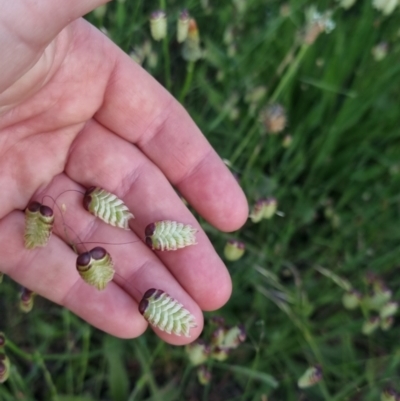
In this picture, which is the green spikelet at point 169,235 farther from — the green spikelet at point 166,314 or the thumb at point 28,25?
the thumb at point 28,25

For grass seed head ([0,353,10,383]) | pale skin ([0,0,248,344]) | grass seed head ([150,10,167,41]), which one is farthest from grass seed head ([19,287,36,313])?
grass seed head ([150,10,167,41])

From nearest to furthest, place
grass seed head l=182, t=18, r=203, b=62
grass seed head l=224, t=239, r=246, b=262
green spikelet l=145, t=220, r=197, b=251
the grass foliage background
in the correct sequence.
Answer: green spikelet l=145, t=220, r=197, b=251 < grass seed head l=224, t=239, r=246, b=262 < grass seed head l=182, t=18, r=203, b=62 < the grass foliage background

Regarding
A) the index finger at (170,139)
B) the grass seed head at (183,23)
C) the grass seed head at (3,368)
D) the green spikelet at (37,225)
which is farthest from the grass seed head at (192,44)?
the grass seed head at (3,368)

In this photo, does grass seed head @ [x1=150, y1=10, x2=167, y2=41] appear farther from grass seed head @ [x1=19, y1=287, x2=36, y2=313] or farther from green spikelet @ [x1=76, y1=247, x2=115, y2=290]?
grass seed head @ [x1=19, y1=287, x2=36, y2=313]

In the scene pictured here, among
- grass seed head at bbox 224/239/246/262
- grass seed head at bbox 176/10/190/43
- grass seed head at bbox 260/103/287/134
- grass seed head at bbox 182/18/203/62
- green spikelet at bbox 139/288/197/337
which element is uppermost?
grass seed head at bbox 176/10/190/43

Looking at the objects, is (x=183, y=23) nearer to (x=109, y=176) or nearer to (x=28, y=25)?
(x=109, y=176)

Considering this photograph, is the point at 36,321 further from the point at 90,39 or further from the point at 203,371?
the point at 90,39

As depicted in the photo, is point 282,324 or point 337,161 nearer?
point 282,324

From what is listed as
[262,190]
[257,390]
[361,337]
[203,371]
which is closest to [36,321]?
[203,371]
